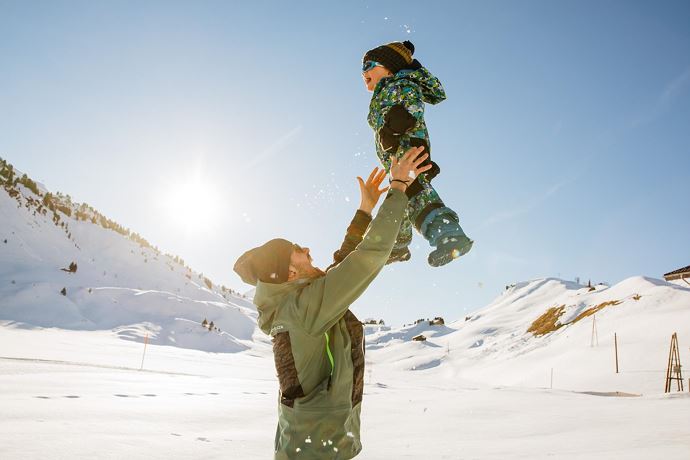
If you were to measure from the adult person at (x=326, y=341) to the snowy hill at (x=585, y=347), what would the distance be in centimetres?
2623

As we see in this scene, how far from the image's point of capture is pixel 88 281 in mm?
34438

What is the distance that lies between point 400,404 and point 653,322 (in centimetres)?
3342

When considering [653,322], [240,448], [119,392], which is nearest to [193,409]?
[119,392]

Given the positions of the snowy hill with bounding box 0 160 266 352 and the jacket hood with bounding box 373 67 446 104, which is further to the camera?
the snowy hill with bounding box 0 160 266 352

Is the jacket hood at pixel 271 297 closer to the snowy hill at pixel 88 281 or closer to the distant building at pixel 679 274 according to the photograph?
the snowy hill at pixel 88 281

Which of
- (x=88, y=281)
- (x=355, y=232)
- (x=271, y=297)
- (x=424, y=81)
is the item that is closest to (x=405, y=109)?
(x=424, y=81)

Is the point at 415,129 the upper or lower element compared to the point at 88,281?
lower

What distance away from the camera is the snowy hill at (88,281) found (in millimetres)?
28062

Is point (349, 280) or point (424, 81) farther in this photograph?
point (424, 81)

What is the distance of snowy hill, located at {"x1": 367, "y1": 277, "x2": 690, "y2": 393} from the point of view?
86.9 feet

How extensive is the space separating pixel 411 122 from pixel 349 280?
842mm

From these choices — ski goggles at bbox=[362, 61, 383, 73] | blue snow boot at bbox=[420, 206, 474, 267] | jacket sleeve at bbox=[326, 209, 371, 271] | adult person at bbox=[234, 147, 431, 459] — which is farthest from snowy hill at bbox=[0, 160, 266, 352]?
blue snow boot at bbox=[420, 206, 474, 267]

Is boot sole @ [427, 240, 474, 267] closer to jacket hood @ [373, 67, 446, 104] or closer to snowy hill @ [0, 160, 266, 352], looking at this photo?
jacket hood @ [373, 67, 446, 104]

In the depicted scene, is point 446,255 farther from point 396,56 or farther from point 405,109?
point 396,56
